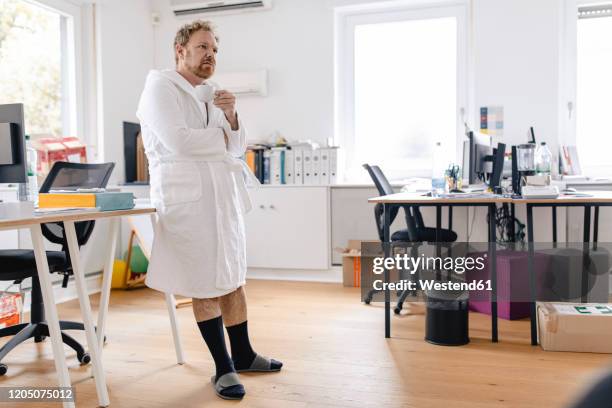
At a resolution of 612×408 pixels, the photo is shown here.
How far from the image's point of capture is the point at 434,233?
10.9ft

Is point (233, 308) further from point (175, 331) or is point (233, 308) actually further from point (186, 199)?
point (186, 199)

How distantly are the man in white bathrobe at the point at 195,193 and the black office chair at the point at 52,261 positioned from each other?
674 millimetres

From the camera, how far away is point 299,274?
176 inches

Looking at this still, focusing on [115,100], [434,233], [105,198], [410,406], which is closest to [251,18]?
→ [115,100]

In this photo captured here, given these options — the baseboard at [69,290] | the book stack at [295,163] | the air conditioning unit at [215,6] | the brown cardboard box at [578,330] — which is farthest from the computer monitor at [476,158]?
the baseboard at [69,290]

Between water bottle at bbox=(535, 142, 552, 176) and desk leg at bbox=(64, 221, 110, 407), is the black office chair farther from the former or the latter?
water bottle at bbox=(535, 142, 552, 176)

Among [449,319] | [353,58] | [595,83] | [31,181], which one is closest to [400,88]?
[353,58]

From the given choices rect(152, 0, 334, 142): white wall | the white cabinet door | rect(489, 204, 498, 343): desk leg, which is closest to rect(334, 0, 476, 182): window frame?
rect(152, 0, 334, 142): white wall

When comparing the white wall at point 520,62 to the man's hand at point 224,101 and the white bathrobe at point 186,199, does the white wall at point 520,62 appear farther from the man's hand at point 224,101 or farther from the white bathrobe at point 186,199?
the white bathrobe at point 186,199

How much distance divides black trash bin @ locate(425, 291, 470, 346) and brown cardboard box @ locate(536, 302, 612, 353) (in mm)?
375

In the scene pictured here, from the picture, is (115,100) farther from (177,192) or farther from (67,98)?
(177,192)

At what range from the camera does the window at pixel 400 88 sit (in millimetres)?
4484

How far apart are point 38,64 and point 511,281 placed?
3592mm

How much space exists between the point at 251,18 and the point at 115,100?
4.58 feet
